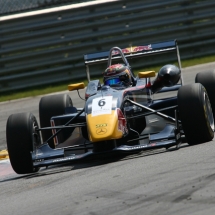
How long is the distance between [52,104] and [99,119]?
Answer: 82.0 inches

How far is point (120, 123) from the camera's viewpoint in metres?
8.75

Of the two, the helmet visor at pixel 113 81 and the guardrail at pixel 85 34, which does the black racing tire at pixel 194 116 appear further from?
the guardrail at pixel 85 34

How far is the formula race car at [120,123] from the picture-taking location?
28.3ft

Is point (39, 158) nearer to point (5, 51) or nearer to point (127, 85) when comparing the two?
point (127, 85)

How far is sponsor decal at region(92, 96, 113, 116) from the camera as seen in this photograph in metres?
8.75

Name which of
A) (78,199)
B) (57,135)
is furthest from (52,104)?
(78,199)

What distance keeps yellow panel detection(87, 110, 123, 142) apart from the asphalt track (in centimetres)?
32

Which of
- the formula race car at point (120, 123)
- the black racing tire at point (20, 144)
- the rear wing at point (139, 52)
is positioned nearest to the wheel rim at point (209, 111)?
the formula race car at point (120, 123)

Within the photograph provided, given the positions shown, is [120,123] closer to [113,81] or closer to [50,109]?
[113,81]

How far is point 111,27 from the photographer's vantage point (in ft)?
56.4

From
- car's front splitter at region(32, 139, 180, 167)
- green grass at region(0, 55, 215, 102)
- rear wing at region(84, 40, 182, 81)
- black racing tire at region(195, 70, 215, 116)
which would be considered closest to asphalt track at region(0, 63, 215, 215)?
car's front splitter at region(32, 139, 180, 167)

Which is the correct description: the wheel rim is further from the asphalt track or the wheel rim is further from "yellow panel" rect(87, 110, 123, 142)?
"yellow panel" rect(87, 110, 123, 142)

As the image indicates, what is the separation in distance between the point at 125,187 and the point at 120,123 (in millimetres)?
2197

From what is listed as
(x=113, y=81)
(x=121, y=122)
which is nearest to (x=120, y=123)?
(x=121, y=122)
